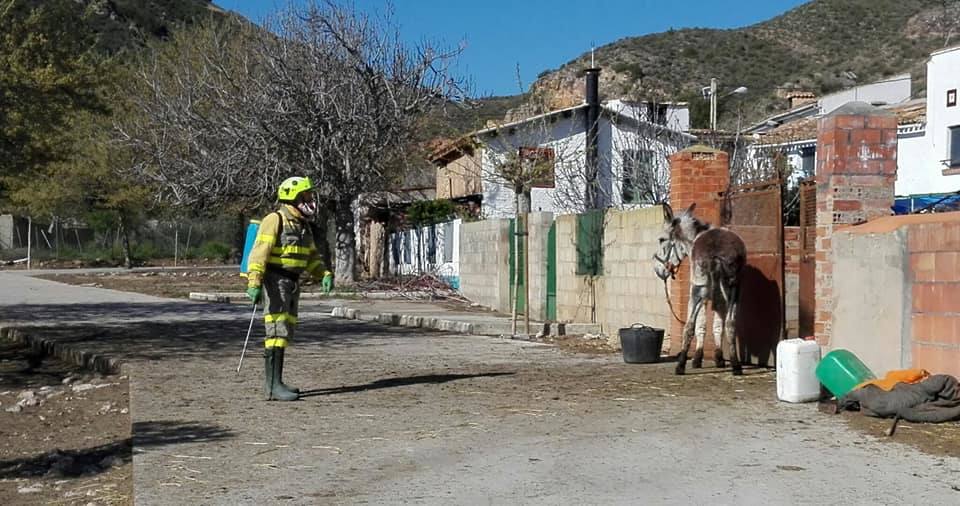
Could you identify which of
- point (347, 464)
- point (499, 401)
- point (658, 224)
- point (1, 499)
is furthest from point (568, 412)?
point (658, 224)

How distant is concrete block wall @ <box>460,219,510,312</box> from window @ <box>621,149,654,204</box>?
4.68 metres

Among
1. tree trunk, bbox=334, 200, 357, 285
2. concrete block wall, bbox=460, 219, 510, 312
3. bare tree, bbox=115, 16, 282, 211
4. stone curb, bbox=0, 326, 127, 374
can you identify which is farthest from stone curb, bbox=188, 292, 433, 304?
stone curb, bbox=0, 326, 127, 374

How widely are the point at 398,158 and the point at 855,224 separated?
A: 73.6ft

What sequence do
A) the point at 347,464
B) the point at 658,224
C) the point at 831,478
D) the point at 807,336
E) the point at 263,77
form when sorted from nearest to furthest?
the point at 831,478, the point at 347,464, the point at 807,336, the point at 658,224, the point at 263,77

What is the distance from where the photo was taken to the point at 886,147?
420 inches

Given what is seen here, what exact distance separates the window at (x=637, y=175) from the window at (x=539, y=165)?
6.52 feet

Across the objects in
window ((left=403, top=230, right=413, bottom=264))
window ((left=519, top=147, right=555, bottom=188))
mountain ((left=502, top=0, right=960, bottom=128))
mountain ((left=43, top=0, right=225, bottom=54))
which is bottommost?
window ((left=403, top=230, right=413, bottom=264))

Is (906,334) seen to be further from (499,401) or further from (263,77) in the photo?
(263,77)

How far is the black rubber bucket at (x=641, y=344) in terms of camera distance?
42.5 ft

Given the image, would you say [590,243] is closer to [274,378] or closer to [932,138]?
[274,378]

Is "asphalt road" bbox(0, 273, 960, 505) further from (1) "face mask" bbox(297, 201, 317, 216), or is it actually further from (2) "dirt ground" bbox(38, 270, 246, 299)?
(2) "dirt ground" bbox(38, 270, 246, 299)

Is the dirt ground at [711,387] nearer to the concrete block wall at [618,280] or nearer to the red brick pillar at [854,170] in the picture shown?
the concrete block wall at [618,280]

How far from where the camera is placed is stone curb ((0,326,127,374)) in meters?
13.6

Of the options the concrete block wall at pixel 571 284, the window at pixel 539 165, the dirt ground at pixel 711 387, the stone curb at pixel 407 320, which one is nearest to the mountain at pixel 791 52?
the window at pixel 539 165
